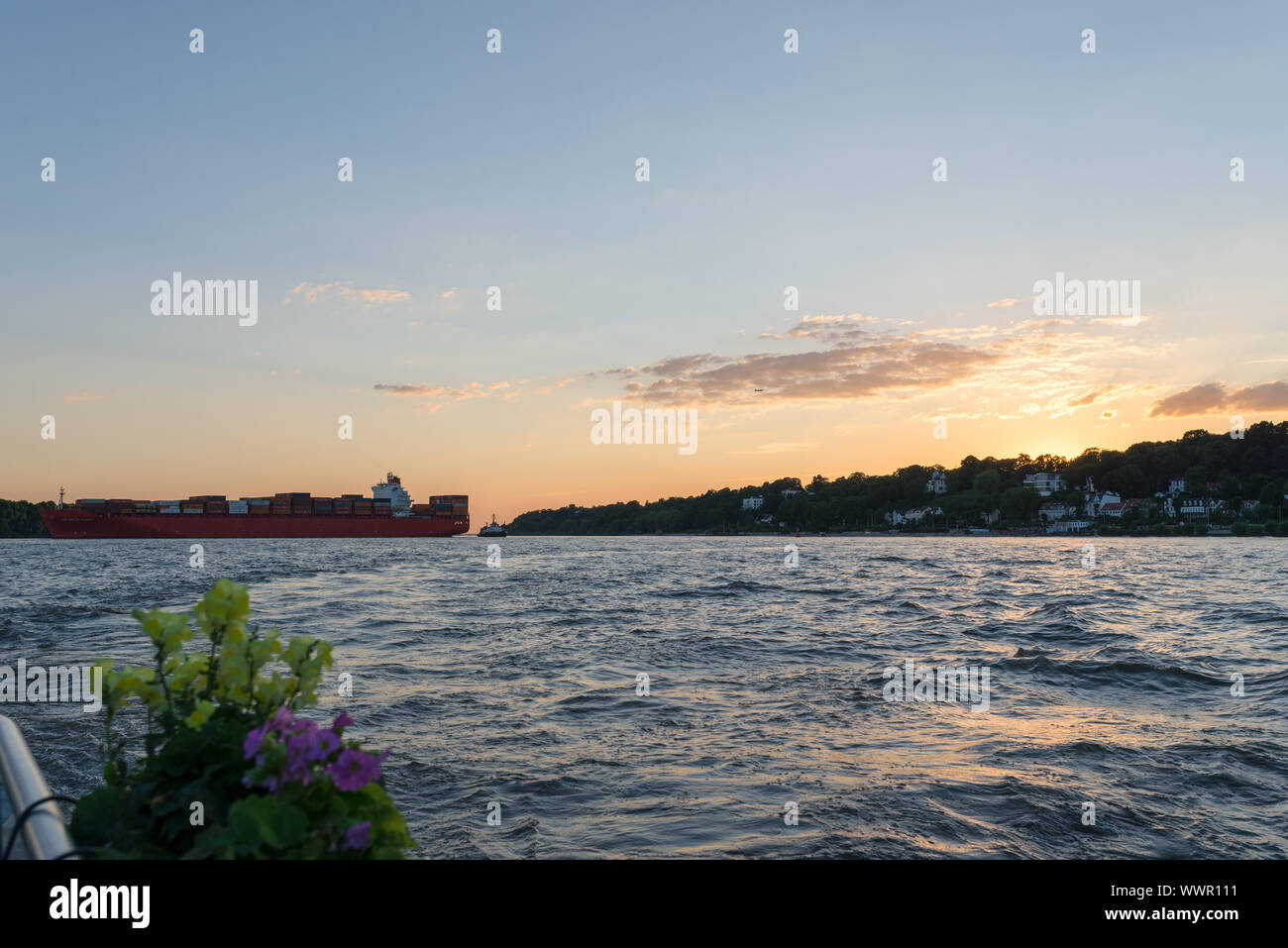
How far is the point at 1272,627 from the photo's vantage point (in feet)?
61.1

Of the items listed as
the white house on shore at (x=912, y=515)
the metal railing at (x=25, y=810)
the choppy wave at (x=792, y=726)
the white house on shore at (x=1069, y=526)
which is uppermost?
the metal railing at (x=25, y=810)

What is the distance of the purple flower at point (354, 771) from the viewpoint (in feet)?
5.27

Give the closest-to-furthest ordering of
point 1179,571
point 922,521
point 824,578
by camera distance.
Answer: point 824,578
point 1179,571
point 922,521

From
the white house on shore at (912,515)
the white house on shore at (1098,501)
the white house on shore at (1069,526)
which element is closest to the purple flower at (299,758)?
the white house on shore at (1069,526)

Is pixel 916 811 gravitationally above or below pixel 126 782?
below

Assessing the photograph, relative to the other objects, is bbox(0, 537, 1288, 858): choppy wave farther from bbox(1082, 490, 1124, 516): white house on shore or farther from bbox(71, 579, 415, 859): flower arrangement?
bbox(1082, 490, 1124, 516): white house on shore

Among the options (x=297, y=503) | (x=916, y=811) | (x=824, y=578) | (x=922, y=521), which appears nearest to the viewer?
(x=916, y=811)

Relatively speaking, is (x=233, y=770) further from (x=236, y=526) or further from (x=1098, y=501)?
(x=1098, y=501)

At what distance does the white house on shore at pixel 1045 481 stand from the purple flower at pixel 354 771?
18573 cm

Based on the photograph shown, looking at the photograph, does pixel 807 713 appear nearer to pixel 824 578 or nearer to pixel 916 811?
pixel 916 811

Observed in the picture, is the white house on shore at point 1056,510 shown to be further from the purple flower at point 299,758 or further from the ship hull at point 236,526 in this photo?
the purple flower at point 299,758

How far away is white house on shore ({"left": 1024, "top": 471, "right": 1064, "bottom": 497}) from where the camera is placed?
17025 centimetres
